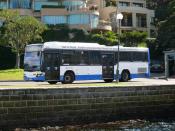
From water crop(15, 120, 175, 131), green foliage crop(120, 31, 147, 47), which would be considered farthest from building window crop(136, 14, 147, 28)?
water crop(15, 120, 175, 131)

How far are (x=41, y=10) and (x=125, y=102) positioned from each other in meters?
54.0

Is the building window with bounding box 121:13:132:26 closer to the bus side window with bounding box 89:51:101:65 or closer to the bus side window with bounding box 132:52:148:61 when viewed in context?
the bus side window with bounding box 132:52:148:61

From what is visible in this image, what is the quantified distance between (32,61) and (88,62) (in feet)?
15.2

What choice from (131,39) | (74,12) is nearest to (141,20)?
(74,12)

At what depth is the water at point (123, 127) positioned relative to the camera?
2550 cm

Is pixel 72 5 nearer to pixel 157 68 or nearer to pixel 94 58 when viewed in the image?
pixel 157 68

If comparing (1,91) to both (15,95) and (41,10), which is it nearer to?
(15,95)

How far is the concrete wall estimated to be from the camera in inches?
972

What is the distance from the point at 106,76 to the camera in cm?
4044

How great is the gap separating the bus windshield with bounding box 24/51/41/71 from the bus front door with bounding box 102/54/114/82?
20.2 ft

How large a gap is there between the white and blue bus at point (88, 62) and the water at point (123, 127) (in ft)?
32.0

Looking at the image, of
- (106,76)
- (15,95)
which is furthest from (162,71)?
(15,95)

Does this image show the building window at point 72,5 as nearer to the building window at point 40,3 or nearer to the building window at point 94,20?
the building window at point 40,3

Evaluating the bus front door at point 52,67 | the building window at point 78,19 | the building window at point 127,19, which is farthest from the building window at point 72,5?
the bus front door at point 52,67
